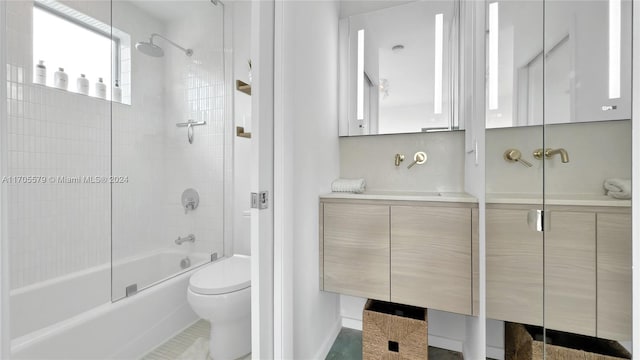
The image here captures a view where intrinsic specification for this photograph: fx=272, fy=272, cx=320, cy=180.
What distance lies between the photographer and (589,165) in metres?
0.52

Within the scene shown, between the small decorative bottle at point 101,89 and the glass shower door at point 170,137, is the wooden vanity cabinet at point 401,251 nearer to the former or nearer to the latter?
the glass shower door at point 170,137

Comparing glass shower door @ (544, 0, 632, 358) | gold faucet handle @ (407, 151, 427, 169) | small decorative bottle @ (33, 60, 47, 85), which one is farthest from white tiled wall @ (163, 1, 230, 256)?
glass shower door @ (544, 0, 632, 358)

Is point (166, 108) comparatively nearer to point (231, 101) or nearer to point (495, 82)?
point (231, 101)

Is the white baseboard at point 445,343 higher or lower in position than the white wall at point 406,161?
lower

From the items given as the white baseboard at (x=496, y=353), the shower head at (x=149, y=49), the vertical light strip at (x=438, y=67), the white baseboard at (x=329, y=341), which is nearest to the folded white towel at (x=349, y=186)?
the vertical light strip at (x=438, y=67)

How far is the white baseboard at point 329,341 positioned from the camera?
1556mm

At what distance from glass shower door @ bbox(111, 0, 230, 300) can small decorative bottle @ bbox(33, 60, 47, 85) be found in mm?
404

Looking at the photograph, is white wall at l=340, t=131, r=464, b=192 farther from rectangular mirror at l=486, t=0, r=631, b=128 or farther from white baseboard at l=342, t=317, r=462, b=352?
white baseboard at l=342, t=317, r=462, b=352

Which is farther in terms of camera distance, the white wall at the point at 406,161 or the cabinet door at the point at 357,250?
the white wall at the point at 406,161

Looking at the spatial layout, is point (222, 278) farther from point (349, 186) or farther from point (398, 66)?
point (398, 66)

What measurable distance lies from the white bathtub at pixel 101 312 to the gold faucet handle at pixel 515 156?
6.86 ft

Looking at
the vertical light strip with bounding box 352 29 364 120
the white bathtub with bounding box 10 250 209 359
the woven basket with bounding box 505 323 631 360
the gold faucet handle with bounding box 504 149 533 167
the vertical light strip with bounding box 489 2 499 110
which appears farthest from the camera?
the vertical light strip with bounding box 352 29 364 120

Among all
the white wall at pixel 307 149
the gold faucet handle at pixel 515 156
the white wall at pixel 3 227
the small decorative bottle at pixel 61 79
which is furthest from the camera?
the small decorative bottle at pixel 61 79

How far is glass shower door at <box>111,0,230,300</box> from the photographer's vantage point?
6.53 ft
